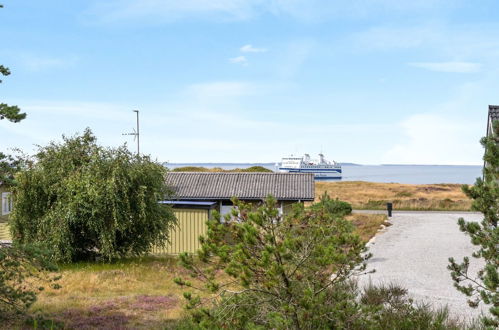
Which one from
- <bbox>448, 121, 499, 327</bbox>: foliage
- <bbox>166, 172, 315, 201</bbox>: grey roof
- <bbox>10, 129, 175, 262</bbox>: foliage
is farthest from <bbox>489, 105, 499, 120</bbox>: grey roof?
<bbox>448, 121, 499, 327</bbox>: foliage

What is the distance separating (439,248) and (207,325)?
695 inches

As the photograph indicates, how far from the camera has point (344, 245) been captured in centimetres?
656

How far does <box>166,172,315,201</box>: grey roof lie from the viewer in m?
28.3

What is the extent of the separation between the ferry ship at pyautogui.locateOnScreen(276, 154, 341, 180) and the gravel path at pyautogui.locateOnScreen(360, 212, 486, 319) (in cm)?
11548

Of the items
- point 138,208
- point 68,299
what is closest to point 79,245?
point 138,208

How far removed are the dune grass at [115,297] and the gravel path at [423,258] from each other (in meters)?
4.89

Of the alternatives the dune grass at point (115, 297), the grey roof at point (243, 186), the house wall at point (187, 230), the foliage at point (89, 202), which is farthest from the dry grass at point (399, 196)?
the dune grass at point (115, 297)

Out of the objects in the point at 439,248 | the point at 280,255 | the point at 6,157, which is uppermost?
the point at 6,157

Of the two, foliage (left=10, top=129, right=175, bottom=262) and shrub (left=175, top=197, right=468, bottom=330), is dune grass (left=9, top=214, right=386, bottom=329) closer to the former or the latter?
foliage (left=10, top=129, right=175, bottom=262)

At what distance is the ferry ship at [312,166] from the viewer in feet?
486

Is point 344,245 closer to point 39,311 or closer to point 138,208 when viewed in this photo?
point 39,311

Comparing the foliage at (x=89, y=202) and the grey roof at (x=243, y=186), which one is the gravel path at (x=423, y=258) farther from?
the foliage at (x=89, y=202)

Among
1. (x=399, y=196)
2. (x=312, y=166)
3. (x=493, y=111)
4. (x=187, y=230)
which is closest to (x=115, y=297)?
(x=187, y=230)

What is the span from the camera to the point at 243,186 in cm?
2936
